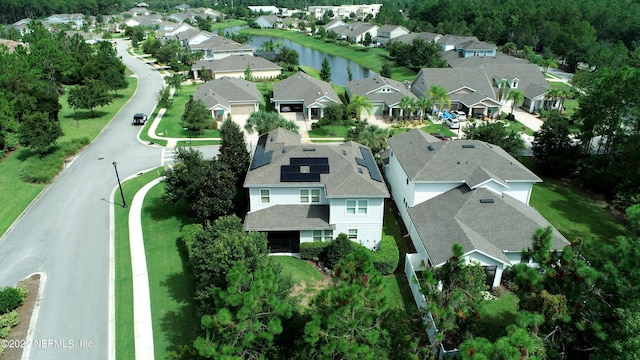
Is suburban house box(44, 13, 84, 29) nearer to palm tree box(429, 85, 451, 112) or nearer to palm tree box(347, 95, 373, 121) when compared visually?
palm tree box(347, 95, 373, 121)

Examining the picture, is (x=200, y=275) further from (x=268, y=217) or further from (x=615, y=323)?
(x=615, y=323)

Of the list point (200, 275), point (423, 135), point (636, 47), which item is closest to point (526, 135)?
point (423, 135)

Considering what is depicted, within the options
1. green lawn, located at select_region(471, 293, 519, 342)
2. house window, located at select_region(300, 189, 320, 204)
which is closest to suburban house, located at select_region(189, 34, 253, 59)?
house window, located at select_region(300, 189, 320, 204)

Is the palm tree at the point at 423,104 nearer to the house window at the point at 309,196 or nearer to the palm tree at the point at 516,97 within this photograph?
the palm tree at the point at 516,97

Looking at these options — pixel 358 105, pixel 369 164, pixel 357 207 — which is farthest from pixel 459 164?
pixel 358 105

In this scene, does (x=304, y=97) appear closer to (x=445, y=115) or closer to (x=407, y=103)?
(x=407, y=103)

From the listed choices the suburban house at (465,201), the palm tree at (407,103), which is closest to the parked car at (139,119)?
the palm tree at (407,103)
